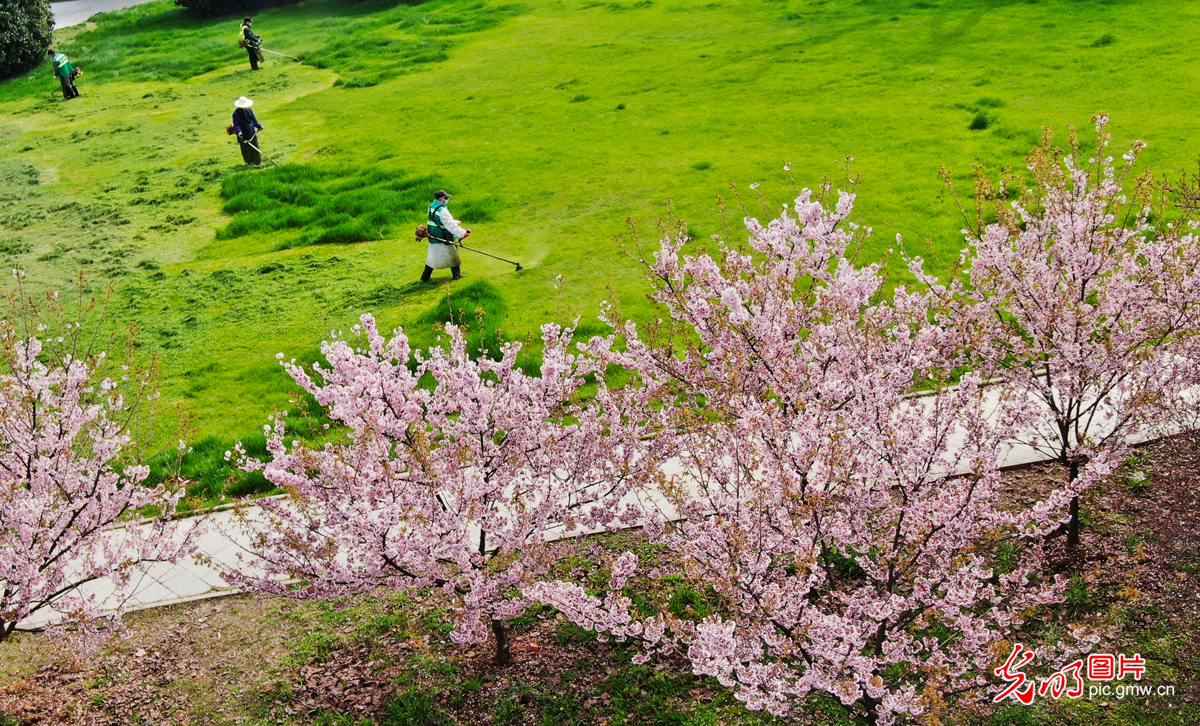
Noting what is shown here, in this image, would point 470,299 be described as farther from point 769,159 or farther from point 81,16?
point 81,16

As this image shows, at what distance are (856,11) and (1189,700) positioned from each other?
70.1 ft

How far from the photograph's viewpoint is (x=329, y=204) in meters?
16.4

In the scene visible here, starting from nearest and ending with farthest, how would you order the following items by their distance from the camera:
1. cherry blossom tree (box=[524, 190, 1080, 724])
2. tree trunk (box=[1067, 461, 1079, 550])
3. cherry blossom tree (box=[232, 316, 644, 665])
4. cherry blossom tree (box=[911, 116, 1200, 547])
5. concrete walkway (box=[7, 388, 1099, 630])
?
cherry blossom tree (box=[524, 190, 1080, 724]), cherry blossom tree (box=[232, 316, 644, 665]), cherry blossom tree (box=[911, 116, 1200, 547]), tree trunk (box=[1067, 461, 1079, 550]), concrete walkway (box=[7, 388, 1099, 630])

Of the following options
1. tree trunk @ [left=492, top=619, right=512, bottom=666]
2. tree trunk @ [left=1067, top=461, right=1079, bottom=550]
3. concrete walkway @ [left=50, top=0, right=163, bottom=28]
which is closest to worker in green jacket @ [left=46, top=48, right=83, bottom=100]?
concrete walkway @ [left=50, top=0, right=163, bottom=28]

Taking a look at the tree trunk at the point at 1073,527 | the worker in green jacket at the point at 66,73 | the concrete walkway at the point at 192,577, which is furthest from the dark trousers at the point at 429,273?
the worker in green jacket at the point at 66,73

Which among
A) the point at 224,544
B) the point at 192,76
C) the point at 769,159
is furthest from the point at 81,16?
the point at 224,544

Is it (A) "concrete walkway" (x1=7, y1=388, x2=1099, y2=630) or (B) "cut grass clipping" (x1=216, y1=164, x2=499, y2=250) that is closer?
(A) "concrete walkway" (x1=7, y1=388, x2=1099, y2=630)

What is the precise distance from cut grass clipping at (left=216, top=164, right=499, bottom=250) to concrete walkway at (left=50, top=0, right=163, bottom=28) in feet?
81.4

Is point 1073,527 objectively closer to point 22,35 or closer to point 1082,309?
point 1082,309

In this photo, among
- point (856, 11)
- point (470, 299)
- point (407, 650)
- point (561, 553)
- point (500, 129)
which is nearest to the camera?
point (561, 553)

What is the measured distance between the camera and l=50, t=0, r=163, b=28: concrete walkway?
122ft

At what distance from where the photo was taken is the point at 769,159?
637 inches

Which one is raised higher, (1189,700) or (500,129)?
(500,129)

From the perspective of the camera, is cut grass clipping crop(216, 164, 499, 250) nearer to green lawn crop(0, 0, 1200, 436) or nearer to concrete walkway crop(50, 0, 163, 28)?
green lawn crop(0, 0, 1200, 436)
